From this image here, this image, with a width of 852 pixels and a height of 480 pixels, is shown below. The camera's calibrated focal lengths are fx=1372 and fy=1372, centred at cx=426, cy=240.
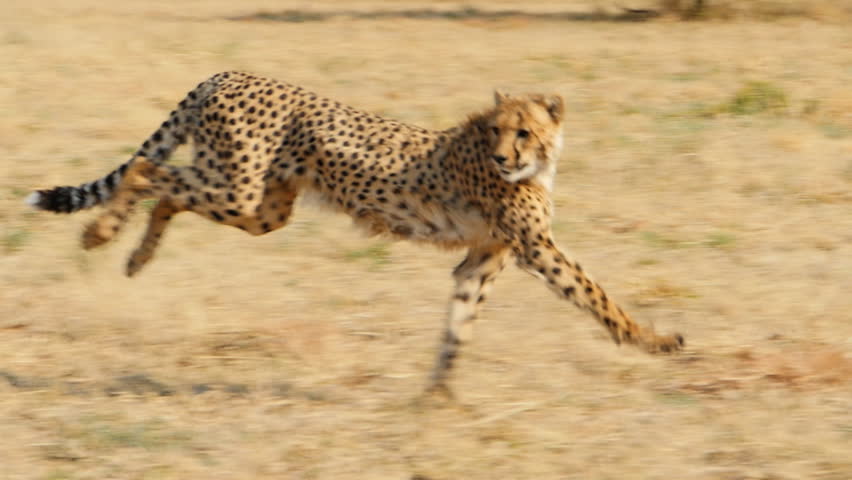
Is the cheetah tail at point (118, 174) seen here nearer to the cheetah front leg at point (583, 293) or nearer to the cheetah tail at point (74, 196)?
the cheetah tail at point (74, 196)

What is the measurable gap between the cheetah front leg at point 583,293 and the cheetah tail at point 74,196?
5.40ft

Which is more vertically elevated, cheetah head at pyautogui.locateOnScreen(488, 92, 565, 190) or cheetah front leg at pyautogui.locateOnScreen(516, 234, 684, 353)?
cheetah head at pyautogui.locateOnScreen(488, 92, 565, 190)

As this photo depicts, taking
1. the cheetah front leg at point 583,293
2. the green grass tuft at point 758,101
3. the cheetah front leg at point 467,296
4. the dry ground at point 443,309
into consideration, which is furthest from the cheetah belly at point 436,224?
the green grass tuft at point 758,101

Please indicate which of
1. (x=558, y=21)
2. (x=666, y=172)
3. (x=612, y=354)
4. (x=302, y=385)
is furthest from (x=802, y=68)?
(x=302, y=385)

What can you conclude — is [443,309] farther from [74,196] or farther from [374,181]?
[74,196]

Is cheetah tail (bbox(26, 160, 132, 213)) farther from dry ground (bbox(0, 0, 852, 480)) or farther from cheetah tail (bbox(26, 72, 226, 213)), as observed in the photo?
dry ground (bbox(0, 0, 852, 480))

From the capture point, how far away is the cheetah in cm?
458

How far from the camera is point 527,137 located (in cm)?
454

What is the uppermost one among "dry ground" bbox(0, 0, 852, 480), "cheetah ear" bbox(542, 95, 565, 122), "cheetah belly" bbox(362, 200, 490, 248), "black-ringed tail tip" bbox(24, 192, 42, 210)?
"cheetah ear" bbox(542, 95, 565, 122)

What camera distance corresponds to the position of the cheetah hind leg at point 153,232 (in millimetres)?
5156

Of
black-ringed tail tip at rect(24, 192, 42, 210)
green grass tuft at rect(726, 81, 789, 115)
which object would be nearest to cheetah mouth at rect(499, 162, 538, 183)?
black-ringed tail tip at rect(24, 192, 42, 210)

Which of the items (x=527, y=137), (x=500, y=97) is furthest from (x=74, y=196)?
(x=527, y=137)

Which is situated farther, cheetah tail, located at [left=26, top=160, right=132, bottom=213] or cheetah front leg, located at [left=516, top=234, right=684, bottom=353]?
cheetah tail, located at [left=26, top=160, right=132, bottom=213]

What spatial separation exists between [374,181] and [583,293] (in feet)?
2.84
